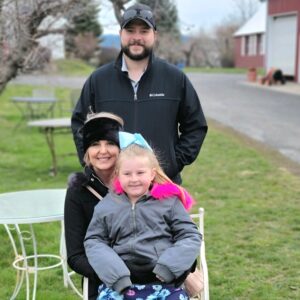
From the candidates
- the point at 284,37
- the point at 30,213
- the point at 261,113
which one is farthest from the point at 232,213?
the point at 284,37

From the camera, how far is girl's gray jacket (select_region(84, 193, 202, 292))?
244 centimetres

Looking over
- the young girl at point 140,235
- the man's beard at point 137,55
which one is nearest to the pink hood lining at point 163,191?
the young girl at point 140,235

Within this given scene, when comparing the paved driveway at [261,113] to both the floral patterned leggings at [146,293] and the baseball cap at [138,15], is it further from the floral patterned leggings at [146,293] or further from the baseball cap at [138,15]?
the floral patterned leggings at [146,293]

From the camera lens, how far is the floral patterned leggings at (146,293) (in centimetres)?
249

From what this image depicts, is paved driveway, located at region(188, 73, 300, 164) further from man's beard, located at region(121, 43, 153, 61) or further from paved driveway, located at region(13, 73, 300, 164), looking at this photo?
man's beard, located at region(121, 43, 153, 61)

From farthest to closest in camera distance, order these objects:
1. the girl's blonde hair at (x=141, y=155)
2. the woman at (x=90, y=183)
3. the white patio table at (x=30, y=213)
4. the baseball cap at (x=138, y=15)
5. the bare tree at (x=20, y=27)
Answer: the bare tree at (x=20, y=27), the white patio table at (x=30, y=213), the baseball cap at (x=138, y=15), the woman at (x=90, y=183), the girl's blonde hair at (x=141, y=155)

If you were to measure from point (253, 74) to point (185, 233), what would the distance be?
25404 mm

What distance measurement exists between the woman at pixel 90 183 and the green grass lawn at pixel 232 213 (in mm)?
1460

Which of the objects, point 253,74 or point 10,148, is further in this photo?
point 253,74

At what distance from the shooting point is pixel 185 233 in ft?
8.34

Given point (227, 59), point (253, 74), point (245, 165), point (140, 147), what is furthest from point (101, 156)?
point (227, 59)

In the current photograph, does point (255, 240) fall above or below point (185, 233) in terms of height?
below

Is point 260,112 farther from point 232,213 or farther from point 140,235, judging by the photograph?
point 140,235

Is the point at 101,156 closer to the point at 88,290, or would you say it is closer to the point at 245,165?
the point at 88,290
